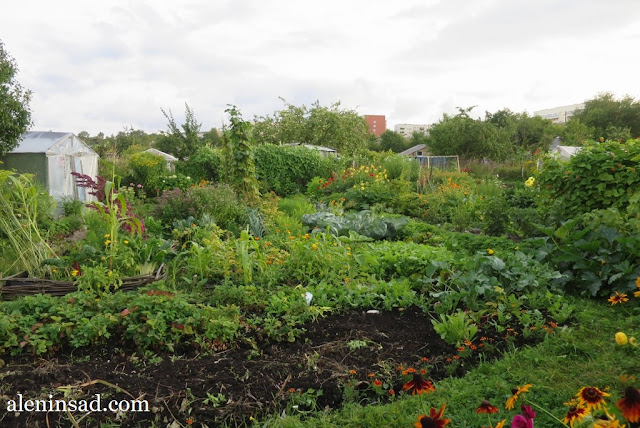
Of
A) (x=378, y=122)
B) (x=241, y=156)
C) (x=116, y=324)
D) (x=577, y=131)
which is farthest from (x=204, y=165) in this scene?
(x=378, y=122)

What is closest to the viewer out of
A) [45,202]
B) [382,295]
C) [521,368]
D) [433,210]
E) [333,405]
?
[333,405]

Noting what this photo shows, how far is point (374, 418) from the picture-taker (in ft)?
7.77

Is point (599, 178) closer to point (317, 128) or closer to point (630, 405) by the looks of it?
point (630, 405)

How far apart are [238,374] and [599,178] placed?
186 inches

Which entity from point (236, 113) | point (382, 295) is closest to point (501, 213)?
point (382, 295)

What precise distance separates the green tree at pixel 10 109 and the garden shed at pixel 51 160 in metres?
0.34

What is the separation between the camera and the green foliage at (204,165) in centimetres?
1454

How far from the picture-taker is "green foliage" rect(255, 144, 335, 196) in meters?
14.7

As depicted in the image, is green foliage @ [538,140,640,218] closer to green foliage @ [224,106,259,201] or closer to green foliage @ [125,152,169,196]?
green foliage @ [224,106,259,201]

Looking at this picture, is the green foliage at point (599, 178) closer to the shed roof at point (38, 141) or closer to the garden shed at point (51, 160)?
the garden shed at point (51, 160)

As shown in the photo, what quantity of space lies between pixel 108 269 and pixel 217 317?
158cm

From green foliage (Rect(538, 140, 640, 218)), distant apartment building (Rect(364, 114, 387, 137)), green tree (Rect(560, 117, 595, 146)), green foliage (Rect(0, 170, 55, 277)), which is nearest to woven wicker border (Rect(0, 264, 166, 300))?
green foliage (Rect(0, 170, 55, 277))

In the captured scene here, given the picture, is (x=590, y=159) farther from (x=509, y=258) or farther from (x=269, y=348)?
(x=269, y=348)

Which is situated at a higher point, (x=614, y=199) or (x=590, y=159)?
(x=590, y=159)
